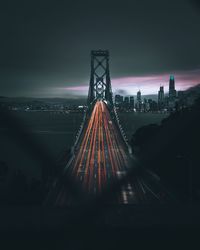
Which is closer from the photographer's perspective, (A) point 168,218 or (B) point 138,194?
(A) point 168,218

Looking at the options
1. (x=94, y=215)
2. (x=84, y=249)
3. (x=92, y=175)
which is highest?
(x=94, y=215)

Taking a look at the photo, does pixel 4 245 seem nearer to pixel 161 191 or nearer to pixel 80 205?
pixel 80 205

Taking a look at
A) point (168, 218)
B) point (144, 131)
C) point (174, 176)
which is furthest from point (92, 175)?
point (168, 218)

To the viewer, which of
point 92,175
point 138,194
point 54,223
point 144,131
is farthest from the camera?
point 144,131

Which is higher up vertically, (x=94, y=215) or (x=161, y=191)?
(x=94, y=215)

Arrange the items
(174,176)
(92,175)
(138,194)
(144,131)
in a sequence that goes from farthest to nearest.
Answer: (144,131)
(92,175)
(174,176)
(138,194)

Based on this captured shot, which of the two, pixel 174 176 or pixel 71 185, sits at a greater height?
pixel 71 185

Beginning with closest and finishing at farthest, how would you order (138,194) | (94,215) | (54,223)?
(94,215) < (54,223) < (138,194)

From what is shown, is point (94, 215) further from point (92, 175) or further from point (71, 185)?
point (92, 175)

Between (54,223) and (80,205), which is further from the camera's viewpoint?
(54,223)
